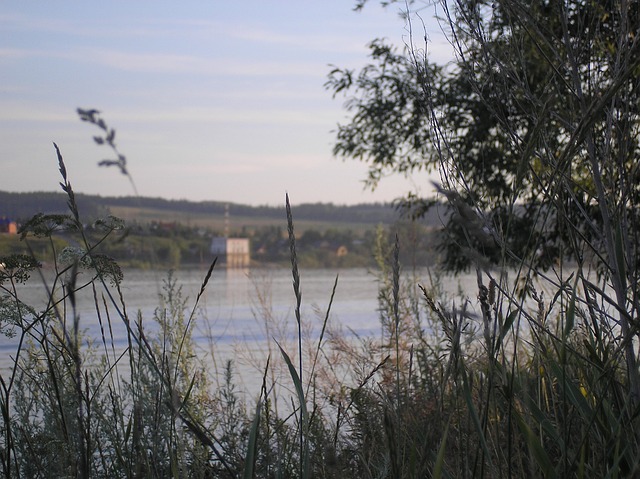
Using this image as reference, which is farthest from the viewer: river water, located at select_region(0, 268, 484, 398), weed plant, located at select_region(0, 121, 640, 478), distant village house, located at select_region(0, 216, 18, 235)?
river water, located at select_region(0, 268, 484, 398)

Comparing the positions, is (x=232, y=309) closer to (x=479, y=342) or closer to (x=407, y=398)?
(x=407, y=398)

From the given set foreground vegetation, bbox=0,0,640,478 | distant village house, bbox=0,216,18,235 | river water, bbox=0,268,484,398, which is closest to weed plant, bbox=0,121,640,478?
foreground vegetation, bbox=0,0,640,478

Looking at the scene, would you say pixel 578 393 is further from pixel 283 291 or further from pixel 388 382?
pixel 283 291

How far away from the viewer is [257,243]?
50.6 ft

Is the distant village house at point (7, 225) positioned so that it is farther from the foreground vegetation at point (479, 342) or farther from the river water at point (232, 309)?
the river water at point (232, 309)

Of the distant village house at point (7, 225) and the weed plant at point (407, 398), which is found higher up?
the distant village house at point (7, 225)

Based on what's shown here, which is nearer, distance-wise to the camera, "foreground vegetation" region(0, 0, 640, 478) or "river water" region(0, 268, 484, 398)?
"foreground vegetation" region(0, 0, 640, 478)

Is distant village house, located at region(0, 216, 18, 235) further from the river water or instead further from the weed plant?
A: the river water

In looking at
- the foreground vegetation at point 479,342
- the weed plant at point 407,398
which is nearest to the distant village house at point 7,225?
the foreground vegetation at point 479,342

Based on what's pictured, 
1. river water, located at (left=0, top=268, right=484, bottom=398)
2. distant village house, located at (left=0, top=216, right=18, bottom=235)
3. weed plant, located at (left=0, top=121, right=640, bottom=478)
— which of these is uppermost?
distant village house, located at (left=0, top=216, right=18, bottom=235)

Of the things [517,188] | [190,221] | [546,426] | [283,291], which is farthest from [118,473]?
[283,291]

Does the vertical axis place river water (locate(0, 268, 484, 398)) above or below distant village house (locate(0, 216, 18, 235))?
below

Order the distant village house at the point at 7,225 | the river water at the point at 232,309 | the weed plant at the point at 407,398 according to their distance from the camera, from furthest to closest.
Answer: the river water at the point at 232,309, the distant village house at the point at 7,225, the weed plant at the point at 407,398

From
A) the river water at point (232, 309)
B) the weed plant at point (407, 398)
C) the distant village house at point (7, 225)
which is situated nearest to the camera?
the weed plant at point (407, 398)
